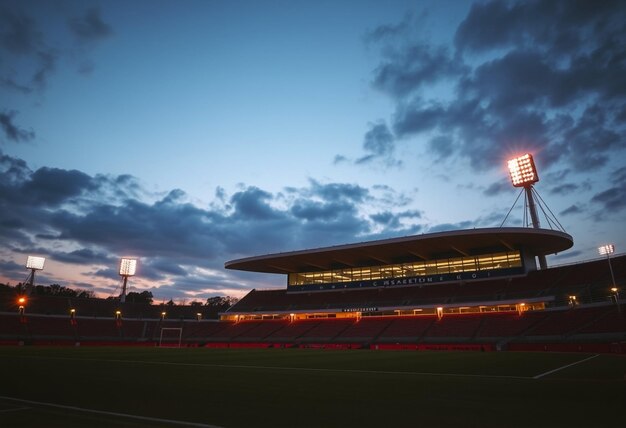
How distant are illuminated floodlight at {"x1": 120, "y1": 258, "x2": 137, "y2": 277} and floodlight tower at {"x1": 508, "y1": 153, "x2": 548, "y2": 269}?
270 feet

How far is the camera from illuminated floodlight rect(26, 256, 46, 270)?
77.4 metres

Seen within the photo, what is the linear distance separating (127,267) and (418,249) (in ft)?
223

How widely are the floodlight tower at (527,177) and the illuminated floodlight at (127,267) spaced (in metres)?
82.3

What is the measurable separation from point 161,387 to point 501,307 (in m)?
50.3

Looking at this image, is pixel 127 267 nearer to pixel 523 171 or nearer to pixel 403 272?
pixel 403 272

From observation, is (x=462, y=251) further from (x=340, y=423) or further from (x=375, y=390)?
(x=340, y=423)

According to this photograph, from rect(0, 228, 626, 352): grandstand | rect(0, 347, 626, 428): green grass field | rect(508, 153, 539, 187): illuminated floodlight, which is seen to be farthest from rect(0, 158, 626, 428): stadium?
rect(508, 153, 539, 187): illuminated floodlight

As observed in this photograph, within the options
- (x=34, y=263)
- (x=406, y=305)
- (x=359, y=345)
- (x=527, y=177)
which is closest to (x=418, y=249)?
(x=406, y=305)

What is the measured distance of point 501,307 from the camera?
52.0 meters

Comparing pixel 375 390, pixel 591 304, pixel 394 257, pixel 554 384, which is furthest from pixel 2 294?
pixel 591 304

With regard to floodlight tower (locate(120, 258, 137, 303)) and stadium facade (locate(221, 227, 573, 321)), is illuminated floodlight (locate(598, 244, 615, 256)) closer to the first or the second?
stadium facade (locate(221, 227, 573, 321))

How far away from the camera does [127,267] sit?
292 ft

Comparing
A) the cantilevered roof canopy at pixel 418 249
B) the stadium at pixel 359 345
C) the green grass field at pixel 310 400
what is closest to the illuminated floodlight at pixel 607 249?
the stadium at pixel 359 345

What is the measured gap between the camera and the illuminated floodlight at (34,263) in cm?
7744
